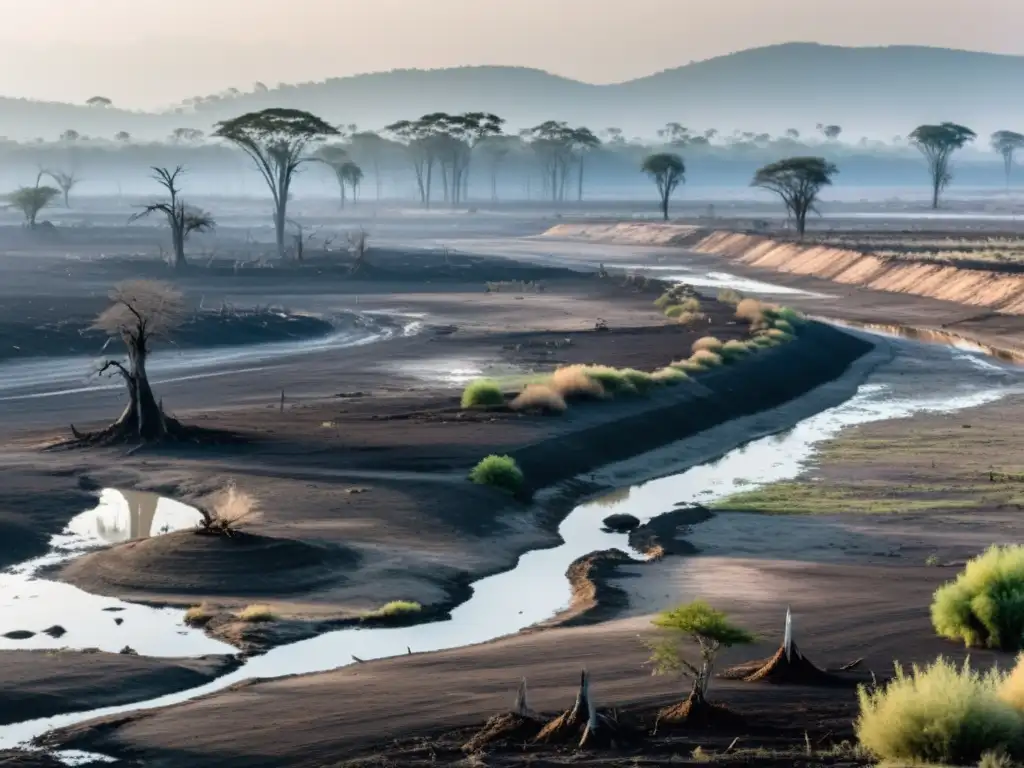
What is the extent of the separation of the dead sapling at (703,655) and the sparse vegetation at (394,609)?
570cm

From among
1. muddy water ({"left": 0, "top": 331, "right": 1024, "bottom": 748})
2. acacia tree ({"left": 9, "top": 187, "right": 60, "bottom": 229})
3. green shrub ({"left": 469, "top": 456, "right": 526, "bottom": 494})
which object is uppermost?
acacia tree ({"left": 9, "top": 187, "right": 60, "bottom": 229})

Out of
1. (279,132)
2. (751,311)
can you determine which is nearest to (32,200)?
(279,132)

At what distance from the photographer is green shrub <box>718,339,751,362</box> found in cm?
5762

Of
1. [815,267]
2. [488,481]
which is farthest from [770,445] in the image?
[815,267]

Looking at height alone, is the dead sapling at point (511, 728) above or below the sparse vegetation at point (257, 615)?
above

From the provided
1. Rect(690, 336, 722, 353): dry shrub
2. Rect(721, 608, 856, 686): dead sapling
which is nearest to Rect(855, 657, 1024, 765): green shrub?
Rect(721, 608, 856, 686): dead sapling

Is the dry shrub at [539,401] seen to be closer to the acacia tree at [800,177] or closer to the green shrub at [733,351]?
the green shrub at [733,351]

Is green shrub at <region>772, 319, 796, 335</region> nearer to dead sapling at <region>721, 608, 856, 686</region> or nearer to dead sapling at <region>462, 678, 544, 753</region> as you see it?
dead sapling at <region>721, 608, 856, 686</region>

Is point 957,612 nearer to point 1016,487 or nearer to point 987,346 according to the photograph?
point 1016,487

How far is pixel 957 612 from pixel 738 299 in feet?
205

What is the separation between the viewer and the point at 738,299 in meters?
83.8

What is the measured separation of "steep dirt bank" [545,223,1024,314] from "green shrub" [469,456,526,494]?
159 ft

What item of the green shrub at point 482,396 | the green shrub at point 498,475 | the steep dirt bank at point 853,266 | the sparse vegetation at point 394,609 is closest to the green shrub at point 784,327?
the steep dirt bank at point 853,266

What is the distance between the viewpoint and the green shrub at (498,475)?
35.7 metres
